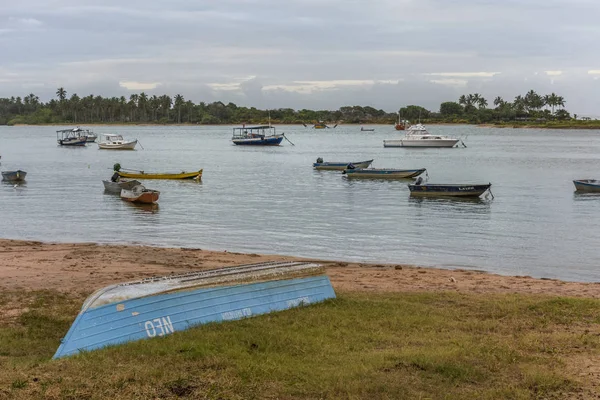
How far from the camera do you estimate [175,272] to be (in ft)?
53.2

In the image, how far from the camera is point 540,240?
25812 mm

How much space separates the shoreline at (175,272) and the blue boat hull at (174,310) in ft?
11.6

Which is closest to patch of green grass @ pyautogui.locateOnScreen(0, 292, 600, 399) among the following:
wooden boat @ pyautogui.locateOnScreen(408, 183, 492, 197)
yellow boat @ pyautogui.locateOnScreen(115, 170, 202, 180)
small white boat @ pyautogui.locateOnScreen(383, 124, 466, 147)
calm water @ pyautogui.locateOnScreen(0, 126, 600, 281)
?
calm water @ pyautogui.locateOnScreen(0, 126, 600, 281)

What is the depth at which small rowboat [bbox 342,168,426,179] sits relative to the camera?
50562mm

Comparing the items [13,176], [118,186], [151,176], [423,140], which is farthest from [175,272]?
[423,140]

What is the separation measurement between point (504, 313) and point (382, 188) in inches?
1407

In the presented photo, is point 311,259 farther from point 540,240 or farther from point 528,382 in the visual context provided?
point 528,382

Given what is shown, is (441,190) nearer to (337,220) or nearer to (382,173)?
(337,220)

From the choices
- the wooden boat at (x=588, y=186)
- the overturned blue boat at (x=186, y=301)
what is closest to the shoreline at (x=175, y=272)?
the overturned blue boat at (x=186, y=301)

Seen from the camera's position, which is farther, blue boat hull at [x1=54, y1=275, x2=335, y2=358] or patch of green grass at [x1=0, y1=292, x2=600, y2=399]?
blue boat hull at [x1=54, y1=275, x2=335, y2=358]

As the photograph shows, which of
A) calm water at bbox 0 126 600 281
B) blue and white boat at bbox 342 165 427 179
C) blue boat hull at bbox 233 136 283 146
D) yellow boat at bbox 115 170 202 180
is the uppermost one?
blue boat hull at bbox 233 136 283 146

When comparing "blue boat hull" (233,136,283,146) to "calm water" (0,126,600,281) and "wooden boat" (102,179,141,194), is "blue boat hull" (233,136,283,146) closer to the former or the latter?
"calm water" (0,126,600,281)

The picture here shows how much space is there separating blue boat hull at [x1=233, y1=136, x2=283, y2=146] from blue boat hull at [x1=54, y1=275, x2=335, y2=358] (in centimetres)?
10124

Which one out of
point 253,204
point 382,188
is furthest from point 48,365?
point 382,188
